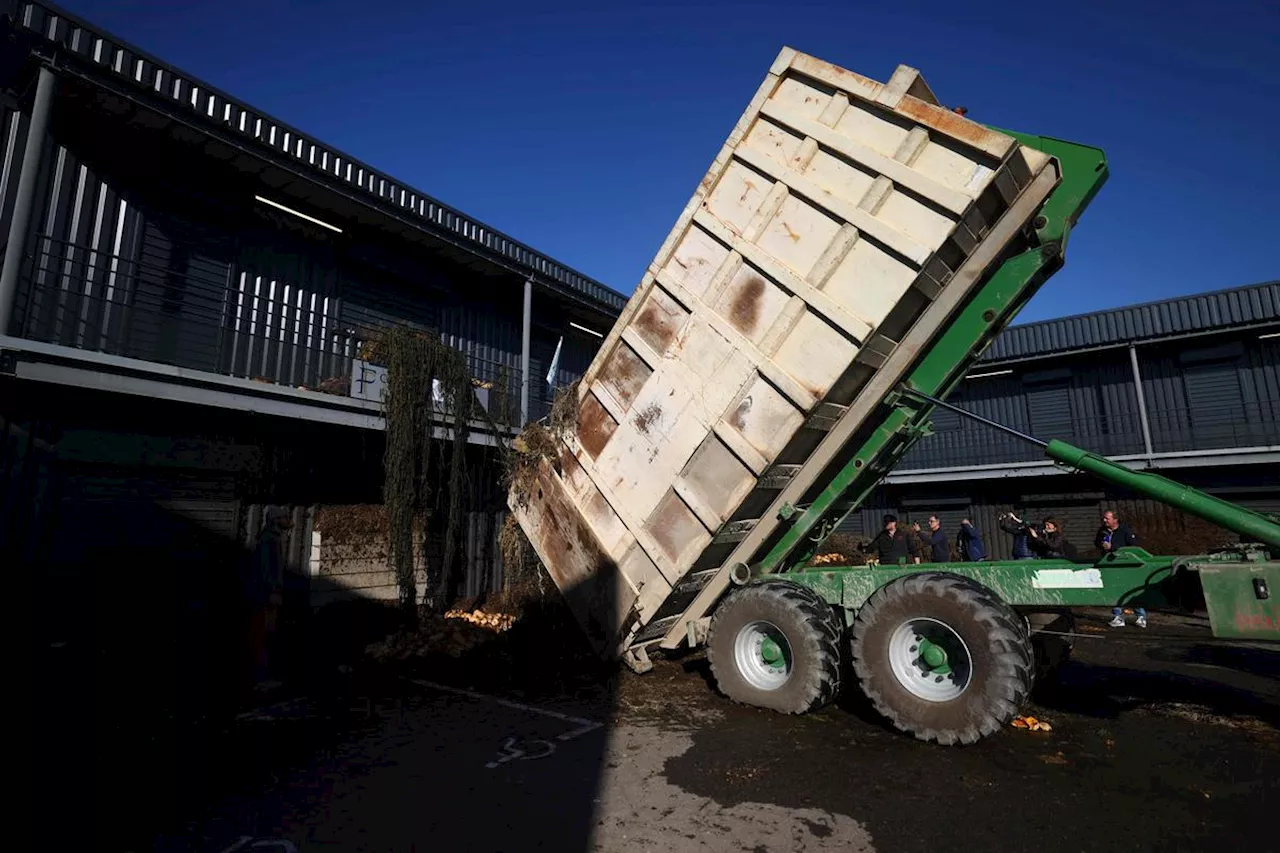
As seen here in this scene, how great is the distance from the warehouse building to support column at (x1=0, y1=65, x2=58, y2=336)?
762 inches

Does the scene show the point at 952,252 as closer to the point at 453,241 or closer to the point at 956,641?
the point at 956,641

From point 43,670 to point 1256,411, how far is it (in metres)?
23.7

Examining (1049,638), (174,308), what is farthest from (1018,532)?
(174,308)

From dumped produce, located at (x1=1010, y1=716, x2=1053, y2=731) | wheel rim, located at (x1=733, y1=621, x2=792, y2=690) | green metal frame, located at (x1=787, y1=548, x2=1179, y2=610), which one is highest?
green metal frame, located at (x1=787, y1=548, x2=1179, y2=610)

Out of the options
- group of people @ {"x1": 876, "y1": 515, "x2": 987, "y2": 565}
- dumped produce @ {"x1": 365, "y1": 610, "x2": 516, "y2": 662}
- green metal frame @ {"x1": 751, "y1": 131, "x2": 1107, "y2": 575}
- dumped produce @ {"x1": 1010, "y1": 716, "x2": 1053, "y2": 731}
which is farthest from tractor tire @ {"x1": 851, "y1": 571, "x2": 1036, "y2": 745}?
dumped produce @ {"x1": 365, "y1": 610, "x2": 516, "y2": 662}

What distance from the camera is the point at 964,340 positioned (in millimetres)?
5230

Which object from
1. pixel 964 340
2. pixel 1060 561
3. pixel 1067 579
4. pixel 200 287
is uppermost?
pixel 200 287

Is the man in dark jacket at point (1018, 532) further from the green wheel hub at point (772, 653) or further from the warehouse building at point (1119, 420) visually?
the warehouse building at point (1119, 420)

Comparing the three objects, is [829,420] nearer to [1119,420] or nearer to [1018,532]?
[1018,532]

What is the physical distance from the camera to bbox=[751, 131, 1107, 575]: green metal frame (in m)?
4.77

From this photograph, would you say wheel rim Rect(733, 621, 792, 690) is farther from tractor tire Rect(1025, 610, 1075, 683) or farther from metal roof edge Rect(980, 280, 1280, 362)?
metal roof edge Rect(980, 280, 1280, 362)

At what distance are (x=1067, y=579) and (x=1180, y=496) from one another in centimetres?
103

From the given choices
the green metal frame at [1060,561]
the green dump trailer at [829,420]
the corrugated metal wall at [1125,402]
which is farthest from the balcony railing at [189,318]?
the corrugated metal wall at [1125,402]

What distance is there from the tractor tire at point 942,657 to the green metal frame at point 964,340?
45.6 inches
